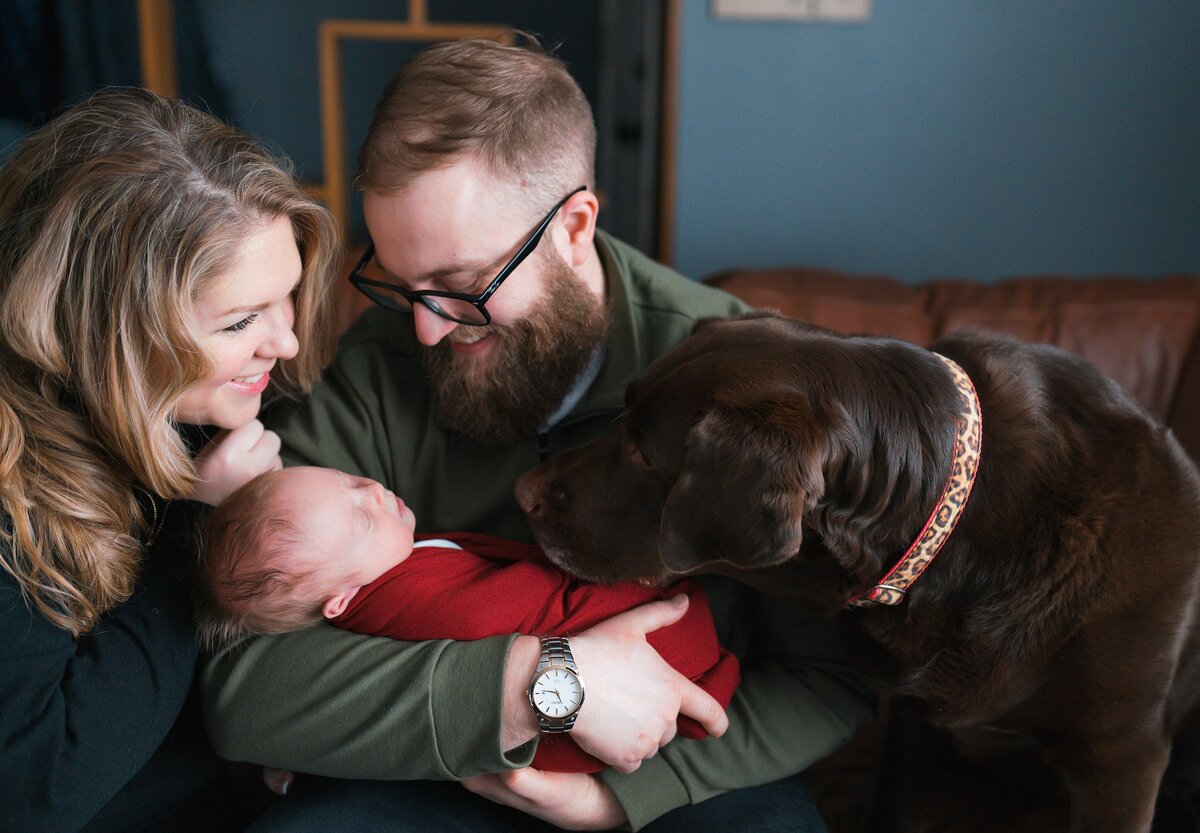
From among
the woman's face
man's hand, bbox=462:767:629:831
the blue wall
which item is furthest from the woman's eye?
the blue wall

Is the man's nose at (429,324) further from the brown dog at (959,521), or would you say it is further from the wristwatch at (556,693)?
the wristwatch at (556,693)

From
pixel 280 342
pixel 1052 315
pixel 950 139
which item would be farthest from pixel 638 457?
pixel 950 139

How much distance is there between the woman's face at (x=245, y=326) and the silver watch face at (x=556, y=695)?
0.61 metres

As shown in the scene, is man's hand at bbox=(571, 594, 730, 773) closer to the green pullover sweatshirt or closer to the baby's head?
the green pullover sweatshirt

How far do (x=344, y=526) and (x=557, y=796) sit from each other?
1.59 feet

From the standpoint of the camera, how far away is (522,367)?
62.3 inches

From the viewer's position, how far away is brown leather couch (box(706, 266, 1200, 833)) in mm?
2059

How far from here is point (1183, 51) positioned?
110 inches

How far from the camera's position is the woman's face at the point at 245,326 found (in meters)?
1.31

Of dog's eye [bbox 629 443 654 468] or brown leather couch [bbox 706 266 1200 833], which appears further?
brown leather couch [bbox 706 266 1200 833]

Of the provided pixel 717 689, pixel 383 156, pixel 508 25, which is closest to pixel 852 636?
pixel 717 689

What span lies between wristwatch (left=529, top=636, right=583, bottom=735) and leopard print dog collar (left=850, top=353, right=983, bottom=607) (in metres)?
0.39

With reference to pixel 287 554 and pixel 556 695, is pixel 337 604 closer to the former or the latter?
pixel 287 554

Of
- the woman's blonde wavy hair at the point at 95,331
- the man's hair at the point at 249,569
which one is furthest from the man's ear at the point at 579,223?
the man's hair at the point at 249,569
